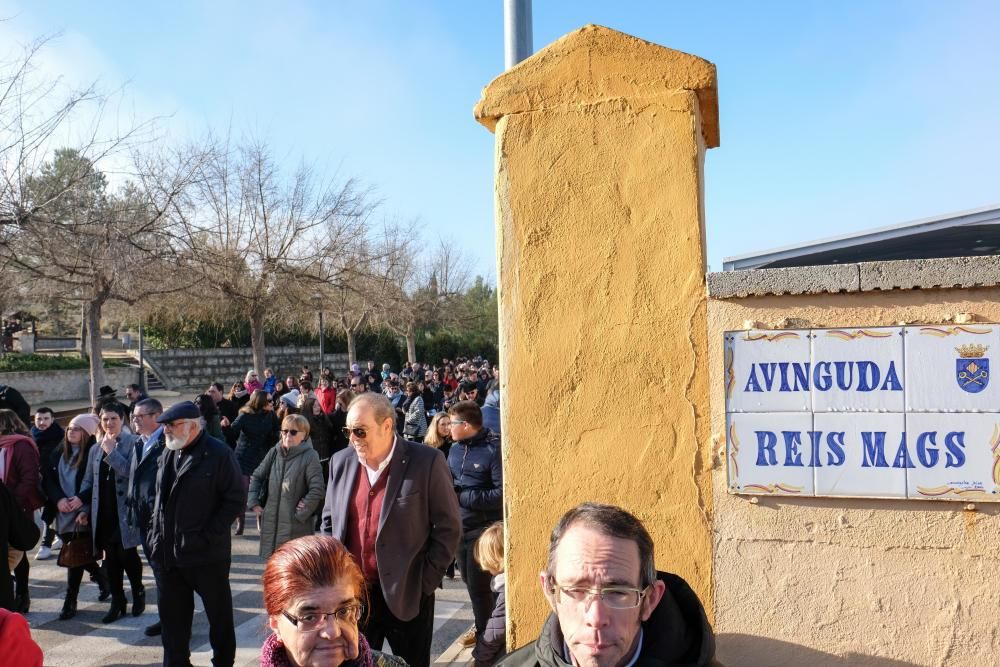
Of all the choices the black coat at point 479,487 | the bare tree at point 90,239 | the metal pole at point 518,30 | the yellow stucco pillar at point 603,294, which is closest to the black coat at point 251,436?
the bare tree at point 90,239

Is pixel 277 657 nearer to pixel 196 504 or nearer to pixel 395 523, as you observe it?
pixel 395 523

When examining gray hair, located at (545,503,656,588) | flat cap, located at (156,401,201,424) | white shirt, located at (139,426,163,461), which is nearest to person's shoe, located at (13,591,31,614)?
white shirt, located at (139,426,163,461)

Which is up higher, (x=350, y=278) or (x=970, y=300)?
(x=350, y=278)

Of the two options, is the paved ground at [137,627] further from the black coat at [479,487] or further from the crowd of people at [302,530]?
the black coat at [479,487]

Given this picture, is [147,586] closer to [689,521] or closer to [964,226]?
[689,521]

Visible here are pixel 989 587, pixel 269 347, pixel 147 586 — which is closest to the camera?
pixel 989 587

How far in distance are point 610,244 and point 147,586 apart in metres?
6.05

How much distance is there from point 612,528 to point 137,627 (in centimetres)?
530

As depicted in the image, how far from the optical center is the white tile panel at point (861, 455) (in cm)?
271

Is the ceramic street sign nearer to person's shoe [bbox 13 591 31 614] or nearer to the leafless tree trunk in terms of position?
person's shoe [bbox 13 591 31 614]

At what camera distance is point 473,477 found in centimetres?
523

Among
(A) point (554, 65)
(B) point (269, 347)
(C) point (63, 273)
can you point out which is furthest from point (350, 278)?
(A) point (554, 65)

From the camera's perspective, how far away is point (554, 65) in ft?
10.5

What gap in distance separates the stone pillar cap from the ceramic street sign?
104 cm
